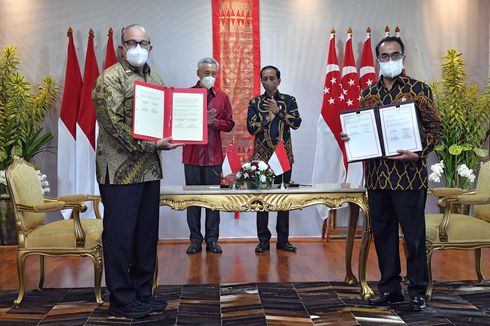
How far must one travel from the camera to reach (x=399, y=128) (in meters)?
3.11

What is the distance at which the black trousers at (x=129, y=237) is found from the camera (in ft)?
9.99

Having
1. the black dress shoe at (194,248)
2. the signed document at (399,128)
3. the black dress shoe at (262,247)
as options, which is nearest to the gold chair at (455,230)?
the signed document at (399,128)

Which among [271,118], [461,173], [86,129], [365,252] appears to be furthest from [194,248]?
[461,173]

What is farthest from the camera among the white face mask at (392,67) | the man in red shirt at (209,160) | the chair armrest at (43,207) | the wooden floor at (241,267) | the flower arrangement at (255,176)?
the man in red shirt at (209,160)

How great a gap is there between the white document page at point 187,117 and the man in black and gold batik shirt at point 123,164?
0.12m

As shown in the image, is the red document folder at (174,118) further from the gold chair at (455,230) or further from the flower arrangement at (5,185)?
the flower arrangement at (5,185)

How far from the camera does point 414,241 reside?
319 centimetres

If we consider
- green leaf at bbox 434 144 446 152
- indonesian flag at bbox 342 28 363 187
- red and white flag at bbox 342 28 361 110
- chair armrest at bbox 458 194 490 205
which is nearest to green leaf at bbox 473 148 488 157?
green leaf at bbox 434 144 446 152

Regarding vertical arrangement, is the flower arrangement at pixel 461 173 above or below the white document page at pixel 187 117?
below

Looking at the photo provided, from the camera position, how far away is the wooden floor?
13.6ft

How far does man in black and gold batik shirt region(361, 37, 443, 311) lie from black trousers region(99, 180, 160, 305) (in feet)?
4.41

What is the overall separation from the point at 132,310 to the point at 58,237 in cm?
79

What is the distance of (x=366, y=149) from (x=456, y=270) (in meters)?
1.77

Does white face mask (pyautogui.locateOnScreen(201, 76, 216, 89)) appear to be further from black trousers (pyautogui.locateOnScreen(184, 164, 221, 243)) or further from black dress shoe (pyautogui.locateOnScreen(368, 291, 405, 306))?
black dress shoe (pyautogui.locateOnScreen(368, 291, 405, 306))
